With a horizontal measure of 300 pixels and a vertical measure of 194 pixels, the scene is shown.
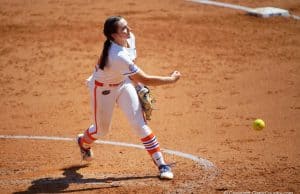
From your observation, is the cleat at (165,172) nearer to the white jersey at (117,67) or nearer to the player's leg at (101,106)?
the player's leg at (101,106)

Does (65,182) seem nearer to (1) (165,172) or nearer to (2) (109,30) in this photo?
(1) (165,172)

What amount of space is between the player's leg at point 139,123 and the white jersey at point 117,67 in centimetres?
20

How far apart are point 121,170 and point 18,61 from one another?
6.26m

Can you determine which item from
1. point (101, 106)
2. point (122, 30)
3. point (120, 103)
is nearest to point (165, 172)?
point (120, 103)

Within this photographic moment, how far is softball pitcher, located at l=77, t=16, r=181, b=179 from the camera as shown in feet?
21.6

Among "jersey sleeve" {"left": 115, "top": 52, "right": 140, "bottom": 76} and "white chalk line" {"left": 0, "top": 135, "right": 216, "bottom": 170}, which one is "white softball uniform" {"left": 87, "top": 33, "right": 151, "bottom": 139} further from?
"white chalk line" {"left": 0, "top": 135, "right": 216, "bottom": 170}

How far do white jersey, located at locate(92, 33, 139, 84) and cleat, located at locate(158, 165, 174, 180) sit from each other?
114cm

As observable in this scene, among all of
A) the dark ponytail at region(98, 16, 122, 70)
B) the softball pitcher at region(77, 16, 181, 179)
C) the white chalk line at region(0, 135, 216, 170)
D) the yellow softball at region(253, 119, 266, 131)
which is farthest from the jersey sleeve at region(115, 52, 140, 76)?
the yellow softball at region(253, 119, 266, 131)

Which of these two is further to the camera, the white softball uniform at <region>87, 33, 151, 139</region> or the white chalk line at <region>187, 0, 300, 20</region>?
the white chalk line at <region>187, 0, 300, 20</region>

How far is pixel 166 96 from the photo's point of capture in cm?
1079

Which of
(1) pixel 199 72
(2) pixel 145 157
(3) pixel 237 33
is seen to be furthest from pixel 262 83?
(2) pixel 145 157

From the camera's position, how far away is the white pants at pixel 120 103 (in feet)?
22.2

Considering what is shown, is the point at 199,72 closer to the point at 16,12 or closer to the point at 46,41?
the point at 46,41

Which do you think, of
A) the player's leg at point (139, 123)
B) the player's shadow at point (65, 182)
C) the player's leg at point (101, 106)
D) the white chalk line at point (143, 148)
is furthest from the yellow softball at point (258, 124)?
the player's leg at point (101, 106)
